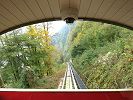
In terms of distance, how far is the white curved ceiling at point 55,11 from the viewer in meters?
2.12

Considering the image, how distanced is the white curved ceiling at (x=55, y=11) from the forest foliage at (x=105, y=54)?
4.49 meters

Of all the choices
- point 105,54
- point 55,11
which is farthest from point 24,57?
point 55,11

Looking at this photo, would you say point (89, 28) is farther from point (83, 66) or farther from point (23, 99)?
point (23, 99)

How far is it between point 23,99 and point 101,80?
6.31 metres

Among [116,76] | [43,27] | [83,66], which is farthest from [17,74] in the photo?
[116,76]

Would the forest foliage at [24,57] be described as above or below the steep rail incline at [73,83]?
above

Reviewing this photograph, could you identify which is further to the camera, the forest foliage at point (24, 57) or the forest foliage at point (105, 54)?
the forest foliage at point (24, 57)

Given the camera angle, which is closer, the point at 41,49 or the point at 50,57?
the point at 41,49

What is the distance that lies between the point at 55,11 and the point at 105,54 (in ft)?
25.9

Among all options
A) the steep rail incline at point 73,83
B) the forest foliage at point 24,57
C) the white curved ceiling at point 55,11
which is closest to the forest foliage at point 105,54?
the steep rail incline at point 73,83

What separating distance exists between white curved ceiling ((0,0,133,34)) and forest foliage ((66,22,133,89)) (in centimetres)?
449

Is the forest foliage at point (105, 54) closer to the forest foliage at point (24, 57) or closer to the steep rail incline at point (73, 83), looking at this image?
the steep rail incline at point (73, 83)

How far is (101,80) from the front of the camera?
8.91 m

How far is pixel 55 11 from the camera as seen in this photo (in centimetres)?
245
